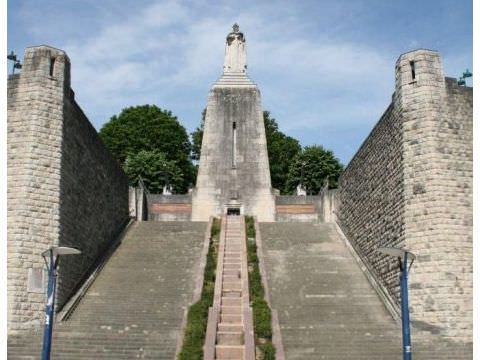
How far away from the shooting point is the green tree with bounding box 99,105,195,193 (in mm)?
41062

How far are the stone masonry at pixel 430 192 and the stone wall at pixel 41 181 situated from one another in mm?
9376

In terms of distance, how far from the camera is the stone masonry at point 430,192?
47.9ft

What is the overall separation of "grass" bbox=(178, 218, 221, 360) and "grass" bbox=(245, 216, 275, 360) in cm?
116

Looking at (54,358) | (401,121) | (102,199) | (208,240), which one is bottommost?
(54,358)

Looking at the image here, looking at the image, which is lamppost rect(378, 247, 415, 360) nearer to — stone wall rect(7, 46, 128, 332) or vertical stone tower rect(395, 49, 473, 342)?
vertical stone tower rect(395, 49, 473, 342)

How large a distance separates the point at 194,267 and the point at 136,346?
5470mm

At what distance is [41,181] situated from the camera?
15.7 meters

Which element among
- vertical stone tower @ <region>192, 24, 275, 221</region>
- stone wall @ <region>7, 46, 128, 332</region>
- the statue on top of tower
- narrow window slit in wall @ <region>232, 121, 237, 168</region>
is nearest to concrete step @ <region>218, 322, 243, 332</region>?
stone wall @ <region>7, 46, 128, 332</region>

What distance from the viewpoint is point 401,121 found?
16391 millimetres

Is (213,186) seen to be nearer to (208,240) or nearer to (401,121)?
(208,240)

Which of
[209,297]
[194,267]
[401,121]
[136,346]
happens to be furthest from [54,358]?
[401,121]

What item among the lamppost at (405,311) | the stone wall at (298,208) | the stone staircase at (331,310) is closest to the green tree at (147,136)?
the stone wall at (298,208)

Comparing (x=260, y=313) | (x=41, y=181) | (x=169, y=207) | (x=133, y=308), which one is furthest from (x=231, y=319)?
(x=169, y=207)

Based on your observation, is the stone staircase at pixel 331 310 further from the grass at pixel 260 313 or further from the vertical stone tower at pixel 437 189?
the vertical stone tower at pixel 437 189
